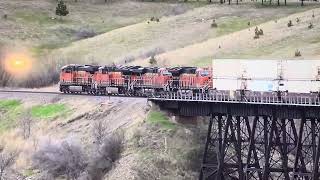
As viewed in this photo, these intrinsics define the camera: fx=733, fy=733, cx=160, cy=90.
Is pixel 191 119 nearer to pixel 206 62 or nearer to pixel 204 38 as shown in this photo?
pixel 206 62

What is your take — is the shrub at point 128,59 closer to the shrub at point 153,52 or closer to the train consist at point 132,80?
the shrub at point 153,52

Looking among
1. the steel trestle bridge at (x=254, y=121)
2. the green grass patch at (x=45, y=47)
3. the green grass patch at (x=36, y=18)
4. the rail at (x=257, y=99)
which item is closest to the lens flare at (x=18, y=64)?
the green grass patch at (x=45, y=47)

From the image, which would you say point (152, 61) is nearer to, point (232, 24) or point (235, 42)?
point (235, 42)

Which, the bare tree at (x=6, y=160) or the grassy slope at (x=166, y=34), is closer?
the bare tree at (x=6, y=160)

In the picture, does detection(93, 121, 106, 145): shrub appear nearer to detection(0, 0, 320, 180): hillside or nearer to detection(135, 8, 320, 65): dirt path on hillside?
detection(0, 0, 320, 180): hillside

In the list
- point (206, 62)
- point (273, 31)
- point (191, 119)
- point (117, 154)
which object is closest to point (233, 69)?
point (191, 119)

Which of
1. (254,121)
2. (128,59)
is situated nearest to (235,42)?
(128,59)

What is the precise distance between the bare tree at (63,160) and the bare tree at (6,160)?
208cm

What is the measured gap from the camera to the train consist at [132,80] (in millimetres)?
56562

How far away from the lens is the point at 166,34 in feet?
301

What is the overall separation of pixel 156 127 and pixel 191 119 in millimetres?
3128

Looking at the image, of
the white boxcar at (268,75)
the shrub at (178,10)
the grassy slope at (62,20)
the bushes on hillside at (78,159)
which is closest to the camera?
the white boxcar at (268,75)

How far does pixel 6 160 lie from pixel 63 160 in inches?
181

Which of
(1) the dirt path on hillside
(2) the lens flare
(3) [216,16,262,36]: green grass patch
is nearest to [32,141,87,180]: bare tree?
(2) the lens flare
